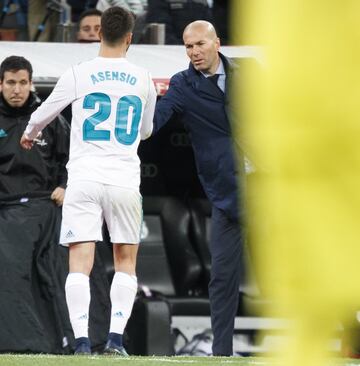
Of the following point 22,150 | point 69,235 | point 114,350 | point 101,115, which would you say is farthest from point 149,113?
point 22,150

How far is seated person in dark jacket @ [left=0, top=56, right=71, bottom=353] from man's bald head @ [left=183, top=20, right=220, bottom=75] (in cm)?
135

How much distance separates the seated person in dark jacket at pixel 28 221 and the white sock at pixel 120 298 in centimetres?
155

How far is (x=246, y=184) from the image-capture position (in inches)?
369

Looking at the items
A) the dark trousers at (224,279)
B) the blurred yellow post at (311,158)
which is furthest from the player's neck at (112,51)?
the blurred yellow post at (311,158)

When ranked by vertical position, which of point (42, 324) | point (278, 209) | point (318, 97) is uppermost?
point (318, 97)

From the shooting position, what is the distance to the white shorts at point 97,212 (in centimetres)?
859

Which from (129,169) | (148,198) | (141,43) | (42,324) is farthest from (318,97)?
(148,198)

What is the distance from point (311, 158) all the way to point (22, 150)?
7156 millimetres

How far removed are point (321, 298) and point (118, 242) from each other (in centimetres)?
542

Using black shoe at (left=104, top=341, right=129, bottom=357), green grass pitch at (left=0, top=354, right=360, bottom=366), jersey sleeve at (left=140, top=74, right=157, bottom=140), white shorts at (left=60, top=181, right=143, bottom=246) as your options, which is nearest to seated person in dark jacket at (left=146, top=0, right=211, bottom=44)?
jersey sleeve at (left=140, top=74, right=157, bottom=140)

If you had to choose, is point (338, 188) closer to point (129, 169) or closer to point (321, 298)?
point (321, 298)

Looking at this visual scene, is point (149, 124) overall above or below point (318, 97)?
below

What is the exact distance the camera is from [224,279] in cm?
919

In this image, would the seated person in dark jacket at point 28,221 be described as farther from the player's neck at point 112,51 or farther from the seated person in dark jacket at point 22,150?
the player's neck at point 112,51
